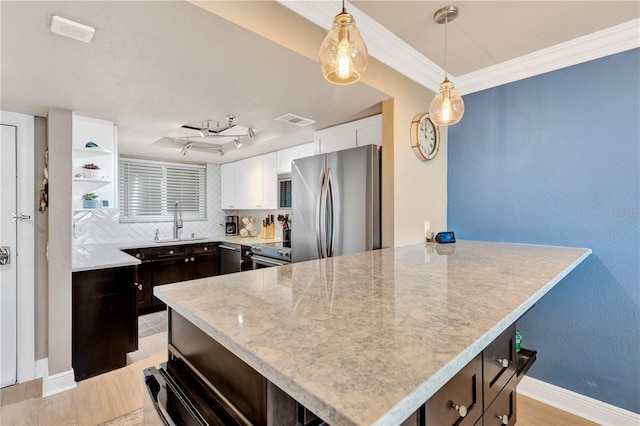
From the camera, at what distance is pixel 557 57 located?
7.09 feet

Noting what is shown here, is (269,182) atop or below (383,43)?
below

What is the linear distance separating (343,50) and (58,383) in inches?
118

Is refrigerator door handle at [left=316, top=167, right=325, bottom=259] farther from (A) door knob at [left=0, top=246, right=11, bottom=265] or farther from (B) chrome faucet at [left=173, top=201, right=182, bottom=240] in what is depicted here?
(B) chrome faucet at [left=173, top=201, right=182, bottom=240]

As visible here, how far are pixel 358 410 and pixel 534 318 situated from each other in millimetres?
2537

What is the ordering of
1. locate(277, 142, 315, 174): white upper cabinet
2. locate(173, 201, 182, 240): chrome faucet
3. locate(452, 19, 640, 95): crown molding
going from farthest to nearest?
Answer: locate(173, 201, 182, 240): chrome faucet, locate(277, 142, 315, 174): white upper cabinet, locate(452, 19, 640, 95): crown molding

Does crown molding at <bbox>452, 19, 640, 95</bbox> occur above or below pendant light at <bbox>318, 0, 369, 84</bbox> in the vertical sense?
above

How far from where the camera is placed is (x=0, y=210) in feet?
7.71

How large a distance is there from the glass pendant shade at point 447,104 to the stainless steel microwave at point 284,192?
229 centimetres

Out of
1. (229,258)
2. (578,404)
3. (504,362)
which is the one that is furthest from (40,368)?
(578,404)

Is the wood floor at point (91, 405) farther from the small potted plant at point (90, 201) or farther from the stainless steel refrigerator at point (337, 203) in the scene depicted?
the stainless steel refrigerator at point (337, 203)

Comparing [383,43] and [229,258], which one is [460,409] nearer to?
[383,43]

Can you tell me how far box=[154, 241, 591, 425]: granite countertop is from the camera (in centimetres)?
49

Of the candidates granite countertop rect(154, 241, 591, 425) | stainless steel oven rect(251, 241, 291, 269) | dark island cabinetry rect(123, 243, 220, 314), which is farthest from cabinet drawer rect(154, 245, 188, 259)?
granite countertop rect(154, 241, 591, 425)

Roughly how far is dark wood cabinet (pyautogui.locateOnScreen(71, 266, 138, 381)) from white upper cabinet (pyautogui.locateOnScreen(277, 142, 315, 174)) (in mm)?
2030
